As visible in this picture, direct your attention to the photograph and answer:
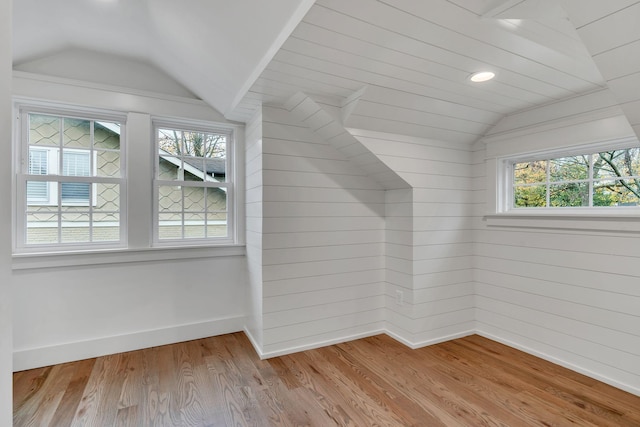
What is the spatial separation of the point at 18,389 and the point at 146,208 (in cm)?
145

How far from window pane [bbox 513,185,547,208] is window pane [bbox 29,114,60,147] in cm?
397

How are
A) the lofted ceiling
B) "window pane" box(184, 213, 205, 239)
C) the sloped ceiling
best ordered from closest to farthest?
the sloped ceiling < the lofted ceiling < "window pane" box(184, 213, 205, 239)

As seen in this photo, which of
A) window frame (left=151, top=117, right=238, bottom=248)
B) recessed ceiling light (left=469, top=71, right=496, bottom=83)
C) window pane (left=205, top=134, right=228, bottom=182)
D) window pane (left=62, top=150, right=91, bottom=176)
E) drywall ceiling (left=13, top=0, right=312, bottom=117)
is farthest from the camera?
window pane (left=205, top=134, right=228, bottom=182)

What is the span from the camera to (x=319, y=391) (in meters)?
2.02

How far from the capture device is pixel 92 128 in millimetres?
2598

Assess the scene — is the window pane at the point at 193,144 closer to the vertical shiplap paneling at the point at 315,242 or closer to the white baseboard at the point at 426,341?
the vertical shiplap paneling at the point at 315,242

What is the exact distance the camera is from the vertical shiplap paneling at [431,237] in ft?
8.79

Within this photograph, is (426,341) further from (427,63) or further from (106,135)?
(106,135)

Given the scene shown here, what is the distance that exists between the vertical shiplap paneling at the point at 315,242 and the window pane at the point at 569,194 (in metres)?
1.40

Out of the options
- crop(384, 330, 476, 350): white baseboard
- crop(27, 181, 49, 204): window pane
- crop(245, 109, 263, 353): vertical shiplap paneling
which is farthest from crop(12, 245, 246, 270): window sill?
crop(384, 330, 476, 350): white baseboard

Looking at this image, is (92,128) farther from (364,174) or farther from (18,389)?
(364,174)

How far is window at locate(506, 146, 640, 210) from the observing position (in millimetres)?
2150

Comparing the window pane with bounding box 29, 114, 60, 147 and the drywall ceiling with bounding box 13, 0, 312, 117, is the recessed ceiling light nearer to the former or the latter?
the drywall ceiling with bounding box 13, 0, 312, 117

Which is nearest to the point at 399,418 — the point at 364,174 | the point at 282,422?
the point at 282,422
